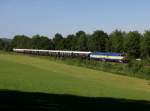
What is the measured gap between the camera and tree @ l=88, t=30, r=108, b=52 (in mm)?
124562

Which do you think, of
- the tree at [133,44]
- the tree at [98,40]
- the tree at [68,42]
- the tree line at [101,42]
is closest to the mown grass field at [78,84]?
the tree line at [101,42]

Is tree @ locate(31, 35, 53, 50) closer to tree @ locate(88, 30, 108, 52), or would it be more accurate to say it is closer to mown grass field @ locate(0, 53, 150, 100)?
tree @ locate(88, 30, 108, 52)

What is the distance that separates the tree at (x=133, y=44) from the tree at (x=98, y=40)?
26.9 m

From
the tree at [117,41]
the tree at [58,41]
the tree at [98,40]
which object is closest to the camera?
the tree at [117,41]

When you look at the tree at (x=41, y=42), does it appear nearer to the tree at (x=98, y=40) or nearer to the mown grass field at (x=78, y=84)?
the tree at (x=98, y=40)

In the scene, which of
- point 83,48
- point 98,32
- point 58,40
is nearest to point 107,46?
point 98,32

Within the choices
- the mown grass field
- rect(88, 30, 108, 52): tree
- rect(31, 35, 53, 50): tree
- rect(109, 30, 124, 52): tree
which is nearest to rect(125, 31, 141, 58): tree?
rect(109, 30, 124, 52): tree

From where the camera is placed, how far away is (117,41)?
355ft

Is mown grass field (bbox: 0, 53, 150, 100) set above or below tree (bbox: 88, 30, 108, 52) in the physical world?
below

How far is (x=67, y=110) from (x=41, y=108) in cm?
75

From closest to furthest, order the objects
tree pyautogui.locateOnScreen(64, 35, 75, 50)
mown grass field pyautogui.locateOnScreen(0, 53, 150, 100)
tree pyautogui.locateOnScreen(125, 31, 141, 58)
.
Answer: mown grass field pyautogui.locateOnScreen(0, 53, 150, 100), tree pyautogui.locateOnScreen(125, 31, 141, 58), tree pyautogui.locateOnScreen(64, 35, 75, 50)

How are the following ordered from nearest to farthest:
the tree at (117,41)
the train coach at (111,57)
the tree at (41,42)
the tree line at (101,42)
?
the train coach at (111,57) → the tree line at (101,42) → the tree at (117,41) → the tree at (41,42)

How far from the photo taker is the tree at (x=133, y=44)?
9425 cm

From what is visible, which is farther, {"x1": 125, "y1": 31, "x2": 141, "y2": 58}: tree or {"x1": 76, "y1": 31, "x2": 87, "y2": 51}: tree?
{"x1": 76, "y1": 31, "x2": 87, "y2": 51}: tree
